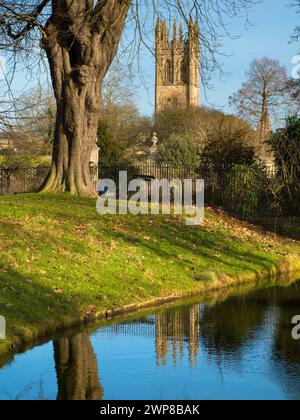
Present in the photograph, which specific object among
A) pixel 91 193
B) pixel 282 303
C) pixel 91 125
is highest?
pixel 91 125

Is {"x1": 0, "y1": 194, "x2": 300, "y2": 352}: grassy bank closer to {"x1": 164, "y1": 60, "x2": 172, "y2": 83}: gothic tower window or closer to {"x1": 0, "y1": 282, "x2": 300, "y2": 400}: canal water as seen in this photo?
{"x1": 0, "y1": 282, "x2": 300, "y2": 400}: canal water

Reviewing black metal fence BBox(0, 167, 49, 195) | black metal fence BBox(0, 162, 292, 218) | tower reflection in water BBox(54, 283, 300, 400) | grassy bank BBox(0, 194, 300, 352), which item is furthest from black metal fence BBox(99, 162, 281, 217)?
tower reflection in water BBox(54, 283, 300, 400)

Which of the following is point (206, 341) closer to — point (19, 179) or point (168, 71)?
point (19, 179)

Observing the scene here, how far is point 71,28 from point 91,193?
564cm

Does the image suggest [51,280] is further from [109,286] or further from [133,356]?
[133,356]

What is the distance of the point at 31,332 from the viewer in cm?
1303

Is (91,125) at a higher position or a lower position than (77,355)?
higher

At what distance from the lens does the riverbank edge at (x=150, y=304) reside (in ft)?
41.1

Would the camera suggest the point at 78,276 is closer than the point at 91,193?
Yes

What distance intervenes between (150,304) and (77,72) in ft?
40.1

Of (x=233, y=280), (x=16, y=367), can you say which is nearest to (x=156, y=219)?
(x=233, y=280)

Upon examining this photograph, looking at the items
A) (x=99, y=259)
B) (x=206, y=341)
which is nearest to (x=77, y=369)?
(x=206, y=341)

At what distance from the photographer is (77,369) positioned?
11.1 metres
